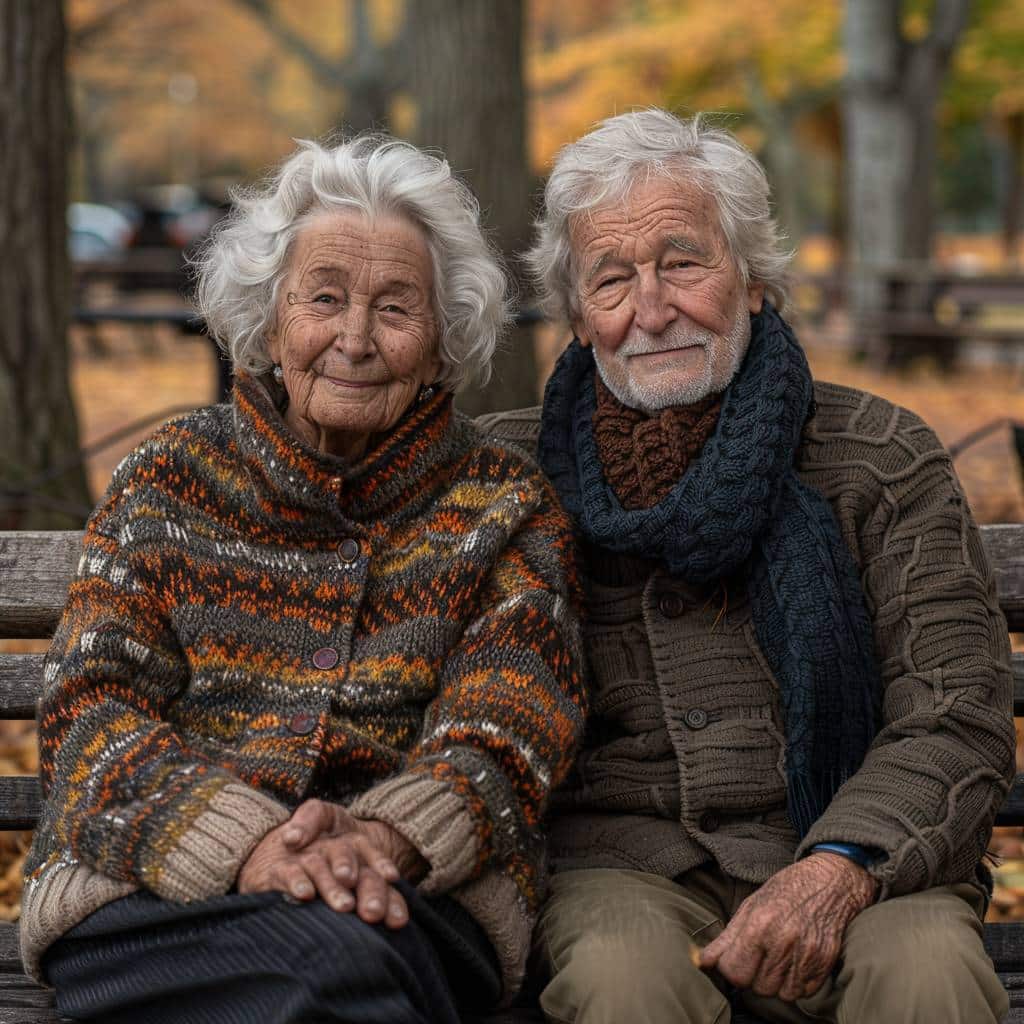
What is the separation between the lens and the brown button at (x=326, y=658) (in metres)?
2.58

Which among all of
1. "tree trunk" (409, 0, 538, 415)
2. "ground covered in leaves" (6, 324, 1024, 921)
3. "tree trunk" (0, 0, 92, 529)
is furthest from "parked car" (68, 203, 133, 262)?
"tree trunk" (0, 0, 92, 529)

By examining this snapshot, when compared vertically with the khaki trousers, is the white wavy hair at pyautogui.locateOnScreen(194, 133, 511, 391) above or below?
above

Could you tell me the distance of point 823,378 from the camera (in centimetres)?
1472

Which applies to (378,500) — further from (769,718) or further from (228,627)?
(769,718)

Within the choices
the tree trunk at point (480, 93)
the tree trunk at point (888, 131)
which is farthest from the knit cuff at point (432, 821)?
the tree trunk at point (888, 131)

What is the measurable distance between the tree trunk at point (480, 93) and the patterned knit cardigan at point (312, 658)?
3.99m

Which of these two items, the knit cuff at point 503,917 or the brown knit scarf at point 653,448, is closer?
the knit cuff at point 503,917

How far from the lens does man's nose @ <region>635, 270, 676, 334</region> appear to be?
2.78 meters

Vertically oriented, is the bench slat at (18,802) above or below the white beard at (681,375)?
below

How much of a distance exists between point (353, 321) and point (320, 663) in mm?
619

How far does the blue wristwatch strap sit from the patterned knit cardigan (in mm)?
466

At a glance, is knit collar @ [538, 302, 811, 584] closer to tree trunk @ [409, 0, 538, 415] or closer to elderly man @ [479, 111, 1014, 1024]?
elderly man @ [479, 111, 1014, 1024]

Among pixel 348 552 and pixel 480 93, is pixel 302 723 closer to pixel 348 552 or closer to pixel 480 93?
pixel 348 552

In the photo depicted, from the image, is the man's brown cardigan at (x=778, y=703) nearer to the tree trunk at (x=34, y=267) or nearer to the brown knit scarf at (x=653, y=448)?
the brown knit scarf at (x=653, y=448)
